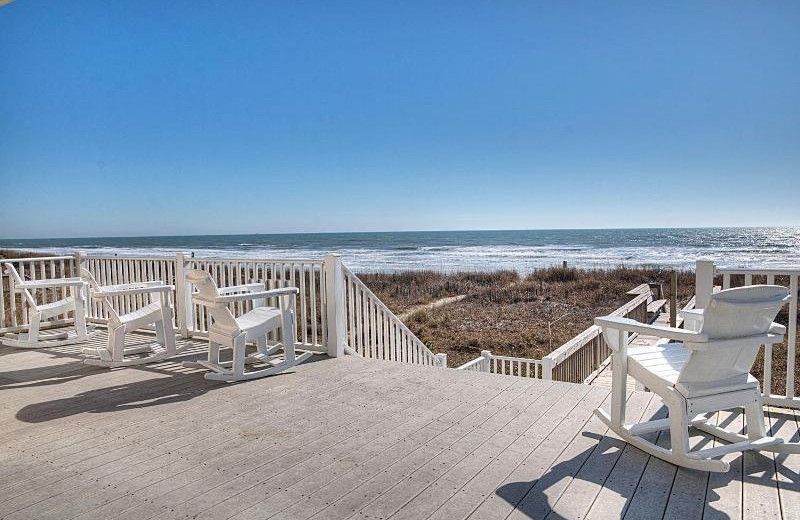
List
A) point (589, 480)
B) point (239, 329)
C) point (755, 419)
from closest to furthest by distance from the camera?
point (589, 480) < point (755, 419) < point (239, 329)

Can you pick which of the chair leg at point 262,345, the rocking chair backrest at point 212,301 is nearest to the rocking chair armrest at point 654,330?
the rocking chair backrest at point 212,301

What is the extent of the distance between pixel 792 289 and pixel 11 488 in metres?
4.02

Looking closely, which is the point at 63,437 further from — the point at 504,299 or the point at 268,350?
the point at 504,299

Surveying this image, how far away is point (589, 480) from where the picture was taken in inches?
83.6

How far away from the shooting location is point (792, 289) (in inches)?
110

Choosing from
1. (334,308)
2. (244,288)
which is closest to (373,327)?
(334,308)

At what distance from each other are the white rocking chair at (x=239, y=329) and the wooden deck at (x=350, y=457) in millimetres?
242

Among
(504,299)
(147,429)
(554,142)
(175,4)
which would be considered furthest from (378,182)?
(147,429)

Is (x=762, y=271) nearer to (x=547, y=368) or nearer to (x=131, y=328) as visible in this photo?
(x=547, y=368)

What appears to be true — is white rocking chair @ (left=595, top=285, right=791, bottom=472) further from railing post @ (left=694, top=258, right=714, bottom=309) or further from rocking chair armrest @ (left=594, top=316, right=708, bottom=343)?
railing post @ (left=694, top=258, right=714, bottom=309)

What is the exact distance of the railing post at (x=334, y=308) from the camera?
4605 millimetres

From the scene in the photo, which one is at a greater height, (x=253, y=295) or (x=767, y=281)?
(x=767, y=281)

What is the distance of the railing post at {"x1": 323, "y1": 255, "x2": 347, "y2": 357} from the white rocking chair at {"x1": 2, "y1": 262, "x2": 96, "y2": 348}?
276 centimetres

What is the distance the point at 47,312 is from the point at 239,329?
2896mm
